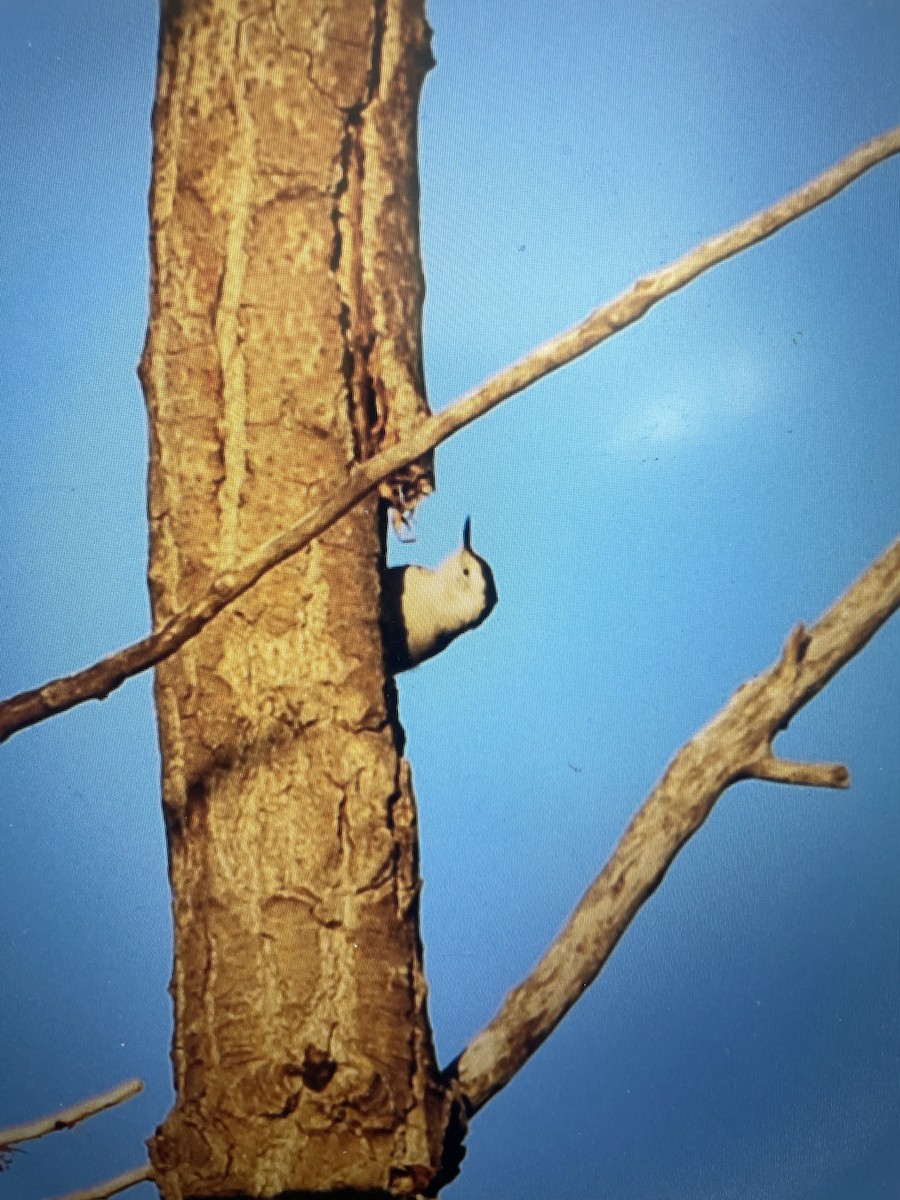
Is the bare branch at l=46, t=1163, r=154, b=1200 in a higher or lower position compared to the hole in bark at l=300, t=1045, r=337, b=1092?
lower

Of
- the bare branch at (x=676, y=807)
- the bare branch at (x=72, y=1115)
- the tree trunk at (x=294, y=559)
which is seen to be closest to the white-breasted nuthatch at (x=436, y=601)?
the tree trunk at (x=294, y=559)

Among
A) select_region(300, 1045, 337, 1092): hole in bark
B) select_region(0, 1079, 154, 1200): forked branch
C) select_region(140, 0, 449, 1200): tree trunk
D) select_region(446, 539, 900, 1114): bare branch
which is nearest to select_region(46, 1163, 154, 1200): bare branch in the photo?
select_region(0, 1079, 154, 1200): forked branch

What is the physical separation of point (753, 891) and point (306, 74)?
117 centimetres

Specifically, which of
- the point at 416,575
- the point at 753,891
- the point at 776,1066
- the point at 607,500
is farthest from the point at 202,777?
the point at 776,1066

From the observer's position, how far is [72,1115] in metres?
1.46

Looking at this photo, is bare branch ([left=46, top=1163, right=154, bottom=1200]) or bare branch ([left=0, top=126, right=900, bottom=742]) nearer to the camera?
bare branch ([left=0, top=126, right=900, bottom=742])

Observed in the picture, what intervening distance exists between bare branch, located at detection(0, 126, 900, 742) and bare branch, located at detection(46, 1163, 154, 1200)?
2.22ft

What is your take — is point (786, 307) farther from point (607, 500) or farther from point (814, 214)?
point (607, 500)

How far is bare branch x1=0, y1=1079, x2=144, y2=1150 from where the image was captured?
1.45 meters

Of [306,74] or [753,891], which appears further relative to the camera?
[753,891]

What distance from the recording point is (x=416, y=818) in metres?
1.36

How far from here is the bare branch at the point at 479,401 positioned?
1.28 metres

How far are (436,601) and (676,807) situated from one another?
15.7 inches

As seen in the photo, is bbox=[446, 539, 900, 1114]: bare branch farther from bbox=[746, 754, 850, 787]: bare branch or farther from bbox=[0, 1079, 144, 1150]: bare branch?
bbox=[0, 1079, 144, 1150]: bare branch
